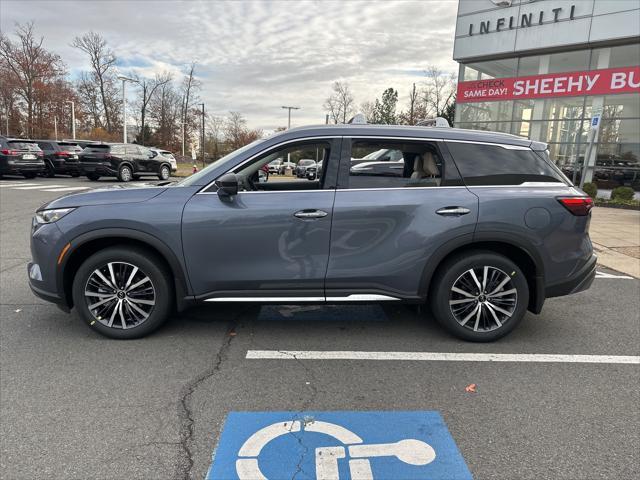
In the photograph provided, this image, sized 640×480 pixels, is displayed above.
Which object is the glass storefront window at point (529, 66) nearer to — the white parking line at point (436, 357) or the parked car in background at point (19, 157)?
the white parking line at point (436, 357)

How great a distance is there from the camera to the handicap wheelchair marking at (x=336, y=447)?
2.32 meters

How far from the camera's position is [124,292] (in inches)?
151

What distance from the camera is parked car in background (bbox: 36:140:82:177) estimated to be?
21375mm

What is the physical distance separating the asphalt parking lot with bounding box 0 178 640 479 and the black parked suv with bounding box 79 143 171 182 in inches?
613

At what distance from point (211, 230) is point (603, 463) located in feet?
9.88

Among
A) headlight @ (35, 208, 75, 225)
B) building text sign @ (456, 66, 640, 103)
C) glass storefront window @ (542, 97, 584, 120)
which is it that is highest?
building text sign @ (456, 66, 640, 103)

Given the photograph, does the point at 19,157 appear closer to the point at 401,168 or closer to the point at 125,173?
the point at 125,173

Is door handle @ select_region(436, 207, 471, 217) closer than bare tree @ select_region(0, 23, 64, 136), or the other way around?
door handle @ select_region(436, 207, 471, 217)

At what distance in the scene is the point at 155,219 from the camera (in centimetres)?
369

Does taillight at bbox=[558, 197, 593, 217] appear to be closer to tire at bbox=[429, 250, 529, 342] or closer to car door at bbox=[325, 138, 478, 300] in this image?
tire at bbox=[429, 250, 529, 342]

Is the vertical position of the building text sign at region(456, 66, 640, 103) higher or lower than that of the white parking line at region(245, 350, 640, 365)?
higher

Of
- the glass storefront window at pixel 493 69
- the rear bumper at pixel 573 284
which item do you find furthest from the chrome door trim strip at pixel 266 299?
the glass storefront window at pixel 493 69

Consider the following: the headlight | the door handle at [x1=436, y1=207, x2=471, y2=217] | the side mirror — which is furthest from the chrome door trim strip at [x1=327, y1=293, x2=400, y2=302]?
the headlight

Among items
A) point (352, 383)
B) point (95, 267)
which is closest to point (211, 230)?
point (95, 267)
